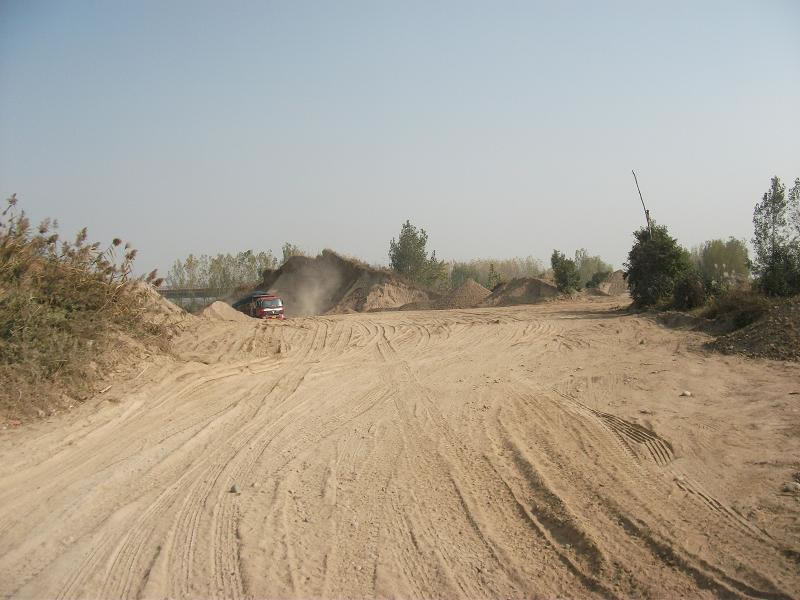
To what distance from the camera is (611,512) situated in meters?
4.90

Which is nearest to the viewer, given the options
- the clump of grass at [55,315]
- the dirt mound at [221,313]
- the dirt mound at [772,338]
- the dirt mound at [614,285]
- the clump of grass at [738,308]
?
the clump of grass at [55,315]

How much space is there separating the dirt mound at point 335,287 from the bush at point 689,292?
749 inches

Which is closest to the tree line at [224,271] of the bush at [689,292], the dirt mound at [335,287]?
the dirt mound at [335,287]

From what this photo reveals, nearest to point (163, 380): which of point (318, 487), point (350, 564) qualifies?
point (318, 487)

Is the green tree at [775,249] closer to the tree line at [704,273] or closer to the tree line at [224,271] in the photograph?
the tree line at [704,273]

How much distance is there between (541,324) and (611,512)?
14.5 m

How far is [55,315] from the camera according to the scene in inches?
332

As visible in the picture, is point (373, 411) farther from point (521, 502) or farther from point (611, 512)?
point (611, 512)

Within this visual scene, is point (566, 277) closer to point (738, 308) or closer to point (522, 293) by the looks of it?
point (522, 293)

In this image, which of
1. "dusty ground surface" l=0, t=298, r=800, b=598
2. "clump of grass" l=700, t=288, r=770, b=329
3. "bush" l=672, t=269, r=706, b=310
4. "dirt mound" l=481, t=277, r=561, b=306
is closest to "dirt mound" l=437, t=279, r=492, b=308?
"dirt mound" l=481, t=277, r=561, b=306

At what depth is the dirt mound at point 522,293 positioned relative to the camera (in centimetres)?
3222

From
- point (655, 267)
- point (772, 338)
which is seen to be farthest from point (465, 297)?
point (772, 338)

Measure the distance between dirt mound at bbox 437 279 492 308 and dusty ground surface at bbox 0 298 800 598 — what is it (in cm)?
2286

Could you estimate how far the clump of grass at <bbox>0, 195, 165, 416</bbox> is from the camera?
7566mm
